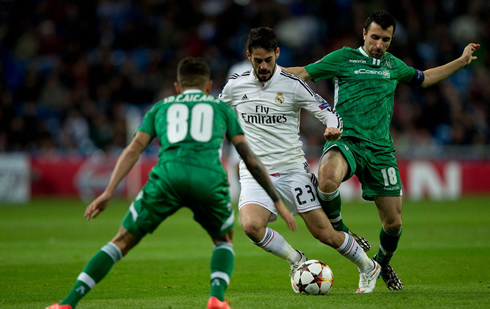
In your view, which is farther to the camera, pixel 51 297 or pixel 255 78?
pixel 255 78

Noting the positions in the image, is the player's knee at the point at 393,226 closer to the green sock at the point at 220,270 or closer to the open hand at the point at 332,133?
the open hand at the point at 332,133

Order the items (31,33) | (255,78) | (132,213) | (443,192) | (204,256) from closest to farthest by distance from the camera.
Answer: (132,213), (255,78), (204,256), (443,192), (31,33)

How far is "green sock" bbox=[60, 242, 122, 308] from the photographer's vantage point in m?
4.55

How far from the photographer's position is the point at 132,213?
472 centimetres

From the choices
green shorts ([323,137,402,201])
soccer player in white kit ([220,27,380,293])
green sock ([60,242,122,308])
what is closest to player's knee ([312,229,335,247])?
soccer player in white kit ([220,27,380,293])

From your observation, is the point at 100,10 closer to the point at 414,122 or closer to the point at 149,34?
the point at 149,34

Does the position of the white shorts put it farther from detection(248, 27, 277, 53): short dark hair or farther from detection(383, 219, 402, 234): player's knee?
detection(248, 27, 277, 53): short dark hair

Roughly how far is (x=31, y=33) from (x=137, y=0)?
3.76 m

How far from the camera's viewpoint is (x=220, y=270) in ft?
16.0

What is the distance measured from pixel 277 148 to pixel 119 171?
7.26 ft

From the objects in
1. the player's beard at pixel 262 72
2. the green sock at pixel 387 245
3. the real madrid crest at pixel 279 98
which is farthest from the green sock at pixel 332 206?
the player's beard at pixel 262 72

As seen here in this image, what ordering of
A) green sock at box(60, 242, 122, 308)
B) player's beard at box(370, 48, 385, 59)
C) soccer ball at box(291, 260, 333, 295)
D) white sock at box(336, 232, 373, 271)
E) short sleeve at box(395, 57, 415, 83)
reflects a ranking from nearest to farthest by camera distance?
1. green sock at box(60, 242, 122, 308)
2. soccer ball at box(291, 260, 333, 295)
3. white sock at box(336, 232, 373, 271)
4. player's beard at box(370, 48, 385, 59)
5. short sleeve at box(395, 57, 415, 83)

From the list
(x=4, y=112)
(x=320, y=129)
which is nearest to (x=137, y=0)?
(x=4, y=112)

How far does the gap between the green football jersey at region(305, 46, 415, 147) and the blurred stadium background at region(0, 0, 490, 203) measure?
10.9 metres
